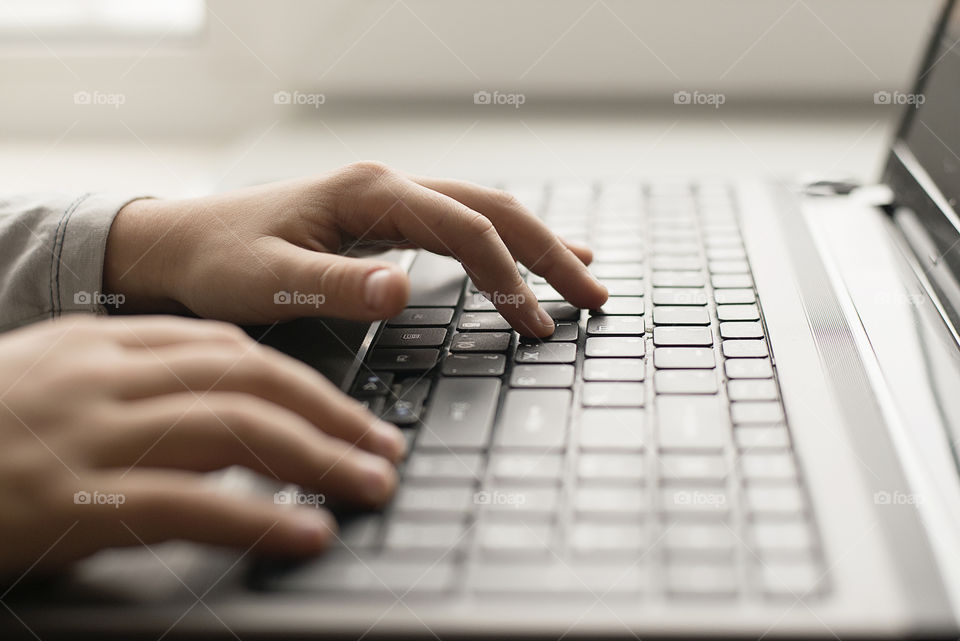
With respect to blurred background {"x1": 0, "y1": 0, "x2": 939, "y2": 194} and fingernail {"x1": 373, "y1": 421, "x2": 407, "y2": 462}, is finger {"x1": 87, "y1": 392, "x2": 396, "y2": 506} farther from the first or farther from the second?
blurred background {"x1": 0, "y1": 0, "x2": 939, "y2": 194}

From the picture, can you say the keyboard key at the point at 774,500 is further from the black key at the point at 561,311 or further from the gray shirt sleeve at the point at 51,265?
the gray shirt sleeve at the point at 51,265

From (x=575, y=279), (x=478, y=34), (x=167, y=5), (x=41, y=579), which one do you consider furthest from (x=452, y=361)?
(x=167, y=5)

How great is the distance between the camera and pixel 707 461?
434mm

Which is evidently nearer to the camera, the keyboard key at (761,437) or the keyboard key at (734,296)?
the keyboard key at (761,437)

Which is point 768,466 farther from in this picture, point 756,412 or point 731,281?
point 731,281

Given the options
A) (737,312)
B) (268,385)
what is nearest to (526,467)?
(268,385)

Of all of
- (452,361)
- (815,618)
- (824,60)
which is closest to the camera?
(815,618)

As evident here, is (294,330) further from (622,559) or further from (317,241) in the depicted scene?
(622,559)

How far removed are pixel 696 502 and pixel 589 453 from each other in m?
0.06

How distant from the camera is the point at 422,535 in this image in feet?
1.29

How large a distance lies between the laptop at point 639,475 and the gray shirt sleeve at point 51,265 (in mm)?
169

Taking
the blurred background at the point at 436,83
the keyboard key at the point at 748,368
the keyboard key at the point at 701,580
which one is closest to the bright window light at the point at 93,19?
the blurred background at the point at 436,83

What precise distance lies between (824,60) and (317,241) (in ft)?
2.49

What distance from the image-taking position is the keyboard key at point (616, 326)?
58 centimetres
